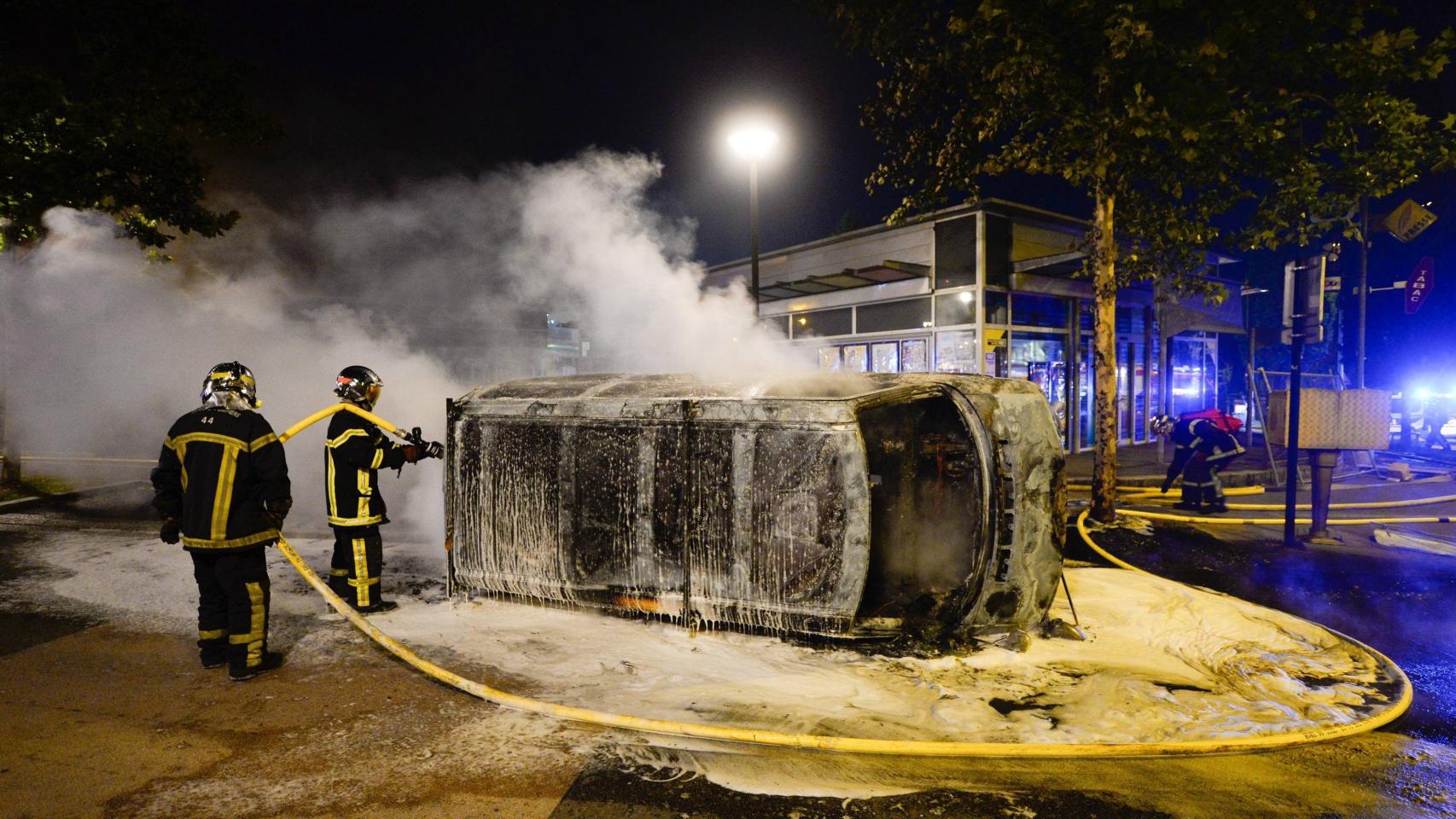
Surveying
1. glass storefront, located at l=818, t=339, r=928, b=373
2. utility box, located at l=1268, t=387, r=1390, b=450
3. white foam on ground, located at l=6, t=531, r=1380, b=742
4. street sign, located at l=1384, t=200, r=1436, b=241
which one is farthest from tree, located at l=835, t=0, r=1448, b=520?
street sign, located at l=1384, t=200, r=1436, b=241

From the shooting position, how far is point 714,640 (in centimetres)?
440

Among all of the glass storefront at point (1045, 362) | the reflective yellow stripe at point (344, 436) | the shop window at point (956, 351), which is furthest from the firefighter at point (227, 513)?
the glass storefront at point (1045, 362)

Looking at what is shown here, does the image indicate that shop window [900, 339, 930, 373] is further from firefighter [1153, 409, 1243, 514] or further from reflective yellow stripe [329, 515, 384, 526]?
reflective yellow stripe [329, 515, 384, 526]

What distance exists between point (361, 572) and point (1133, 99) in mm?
8678

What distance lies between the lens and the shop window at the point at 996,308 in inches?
551

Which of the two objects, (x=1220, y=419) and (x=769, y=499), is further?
(x=1220, y=419)

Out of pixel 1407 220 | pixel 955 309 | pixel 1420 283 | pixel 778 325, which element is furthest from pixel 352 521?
pixel 1420 283

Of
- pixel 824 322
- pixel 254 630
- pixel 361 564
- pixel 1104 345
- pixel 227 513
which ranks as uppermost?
pixel 824 322

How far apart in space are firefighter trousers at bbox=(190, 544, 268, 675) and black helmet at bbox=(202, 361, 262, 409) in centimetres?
97

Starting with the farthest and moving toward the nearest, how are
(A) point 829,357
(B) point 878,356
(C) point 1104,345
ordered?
(A) point 829,357, (B) point 878,356, (C) point 1104,345

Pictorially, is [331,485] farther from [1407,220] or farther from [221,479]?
[1407,220]

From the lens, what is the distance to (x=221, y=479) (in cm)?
391

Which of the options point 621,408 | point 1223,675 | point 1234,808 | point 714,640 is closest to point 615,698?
point 714,640

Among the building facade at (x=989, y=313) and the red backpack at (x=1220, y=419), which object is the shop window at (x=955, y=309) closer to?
the building facade at (x=989, y=313)
